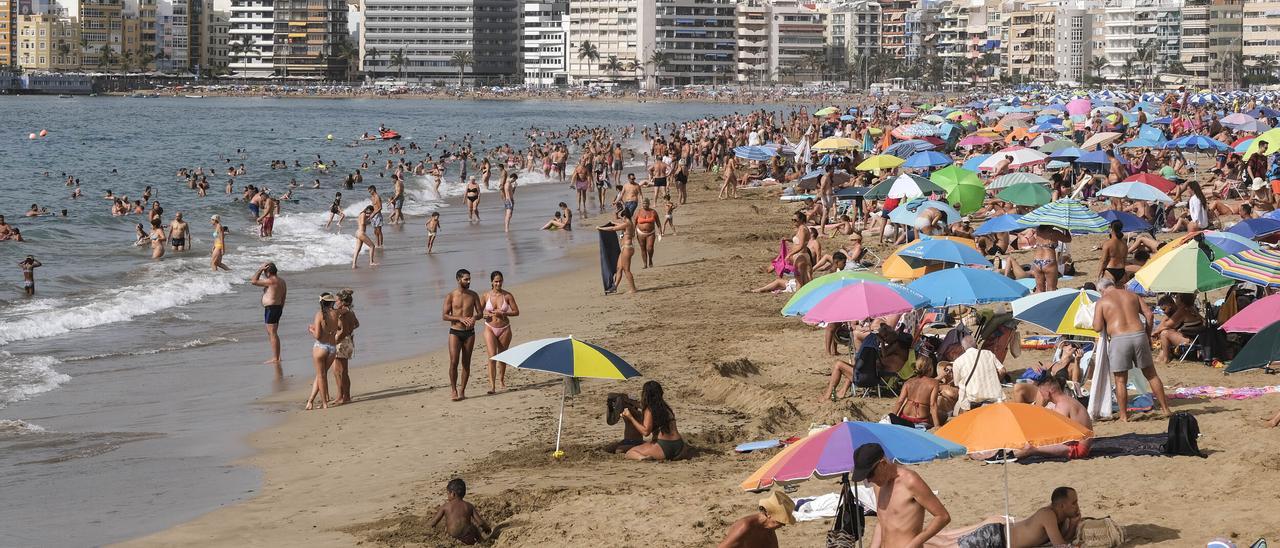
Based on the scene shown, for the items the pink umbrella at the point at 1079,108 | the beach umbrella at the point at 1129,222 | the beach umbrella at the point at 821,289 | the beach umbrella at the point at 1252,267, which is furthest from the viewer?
the pink umbrella at the point at 1079,108

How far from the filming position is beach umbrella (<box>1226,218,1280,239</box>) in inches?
591

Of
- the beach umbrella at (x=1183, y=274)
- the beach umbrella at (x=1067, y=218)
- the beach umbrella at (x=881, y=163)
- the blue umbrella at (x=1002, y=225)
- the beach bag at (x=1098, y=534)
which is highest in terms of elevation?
the beach umbrella at (x=881, y=163)

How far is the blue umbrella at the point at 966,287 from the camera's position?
11.1m

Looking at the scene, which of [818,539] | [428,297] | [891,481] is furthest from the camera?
[428,297]

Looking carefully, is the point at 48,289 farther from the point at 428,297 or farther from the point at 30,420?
the point at 30,420

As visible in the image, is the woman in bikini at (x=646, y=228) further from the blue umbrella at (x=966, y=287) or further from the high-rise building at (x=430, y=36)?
the high-rise building at (x=430, y=36)

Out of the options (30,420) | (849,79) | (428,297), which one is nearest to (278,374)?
(30,420)

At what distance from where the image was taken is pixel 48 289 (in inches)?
821

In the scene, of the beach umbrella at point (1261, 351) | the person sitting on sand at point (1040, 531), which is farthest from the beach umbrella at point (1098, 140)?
the person sitting on sand at point (1040, 531)

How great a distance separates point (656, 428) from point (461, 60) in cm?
16885

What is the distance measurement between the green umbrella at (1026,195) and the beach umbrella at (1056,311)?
8.82 m

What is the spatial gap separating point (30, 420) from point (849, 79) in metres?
178

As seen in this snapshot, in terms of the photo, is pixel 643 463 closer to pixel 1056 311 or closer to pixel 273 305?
pixel 1056 311

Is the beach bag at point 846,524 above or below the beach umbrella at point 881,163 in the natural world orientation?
below
